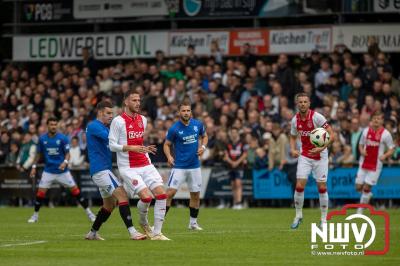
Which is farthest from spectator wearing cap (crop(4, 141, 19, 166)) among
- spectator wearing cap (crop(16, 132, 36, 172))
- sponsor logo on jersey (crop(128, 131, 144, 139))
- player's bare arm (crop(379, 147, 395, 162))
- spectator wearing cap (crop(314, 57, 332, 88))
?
sponsor logo on jersey (crop(128, 131, 144, 139))

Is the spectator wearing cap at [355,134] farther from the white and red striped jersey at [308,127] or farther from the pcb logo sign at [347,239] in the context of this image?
the pcb logo sign at [347,239]

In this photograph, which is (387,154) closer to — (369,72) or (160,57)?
(369,72)

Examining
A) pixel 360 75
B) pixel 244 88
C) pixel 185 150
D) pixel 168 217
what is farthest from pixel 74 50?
pixel 185 150

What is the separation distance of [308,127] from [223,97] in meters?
13.0

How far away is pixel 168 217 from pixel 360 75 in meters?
8.65

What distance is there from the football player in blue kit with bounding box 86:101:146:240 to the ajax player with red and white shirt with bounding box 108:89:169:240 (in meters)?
0.25

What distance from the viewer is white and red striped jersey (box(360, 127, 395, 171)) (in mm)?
25344

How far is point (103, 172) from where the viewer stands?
58.5 feet

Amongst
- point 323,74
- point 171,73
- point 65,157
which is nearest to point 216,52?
point 171,73

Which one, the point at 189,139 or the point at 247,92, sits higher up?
the point at 247,92

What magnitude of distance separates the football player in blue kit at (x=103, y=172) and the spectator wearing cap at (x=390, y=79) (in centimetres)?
1382

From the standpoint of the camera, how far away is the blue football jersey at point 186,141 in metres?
21.6

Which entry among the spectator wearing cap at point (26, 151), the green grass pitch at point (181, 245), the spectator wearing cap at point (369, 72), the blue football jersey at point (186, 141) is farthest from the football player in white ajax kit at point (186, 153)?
the spectator wearing cap at point (26, 151)

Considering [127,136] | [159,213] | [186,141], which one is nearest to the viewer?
[127,136]
